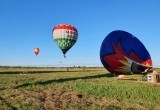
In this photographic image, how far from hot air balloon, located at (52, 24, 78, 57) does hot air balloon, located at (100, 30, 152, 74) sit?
11.0 meters

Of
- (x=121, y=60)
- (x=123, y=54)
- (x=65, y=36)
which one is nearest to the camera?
(x=121, y=60)

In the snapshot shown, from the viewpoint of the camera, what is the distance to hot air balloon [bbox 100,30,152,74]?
40.0 metres

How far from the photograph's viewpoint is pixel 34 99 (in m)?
20.6

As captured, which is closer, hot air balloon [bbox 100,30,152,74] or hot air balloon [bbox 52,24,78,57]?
hot air balloon [bbox 100,30,152,74]

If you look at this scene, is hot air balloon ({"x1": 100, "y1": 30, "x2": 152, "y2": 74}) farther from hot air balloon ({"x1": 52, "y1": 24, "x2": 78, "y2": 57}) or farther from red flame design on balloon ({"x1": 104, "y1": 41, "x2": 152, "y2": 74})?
hot air balloon ({"x1": 52, "y1": 24, "x2": 78, "y2": 57})

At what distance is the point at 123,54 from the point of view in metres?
40.1

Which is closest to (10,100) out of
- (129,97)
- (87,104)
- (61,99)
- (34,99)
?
(34,99)

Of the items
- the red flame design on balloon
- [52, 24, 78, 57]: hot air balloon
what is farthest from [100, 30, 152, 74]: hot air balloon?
[52, 24, 78, 57]: hot air balloon

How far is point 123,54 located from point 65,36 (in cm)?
1465

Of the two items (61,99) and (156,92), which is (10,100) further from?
(156,92)

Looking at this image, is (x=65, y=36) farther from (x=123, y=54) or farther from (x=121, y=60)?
(x=121, y=60)

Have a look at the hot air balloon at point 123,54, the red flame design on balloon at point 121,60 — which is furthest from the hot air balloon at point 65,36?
the red flame design on balloon at point 121,60

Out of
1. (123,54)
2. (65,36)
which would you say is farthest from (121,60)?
(65,36)

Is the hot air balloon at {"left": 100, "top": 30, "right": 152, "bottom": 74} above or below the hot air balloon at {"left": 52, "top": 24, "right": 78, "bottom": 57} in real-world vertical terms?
below
